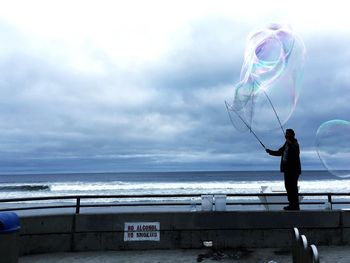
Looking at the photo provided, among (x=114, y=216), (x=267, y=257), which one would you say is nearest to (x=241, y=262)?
(x=267, y=257)

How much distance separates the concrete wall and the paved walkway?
238mm

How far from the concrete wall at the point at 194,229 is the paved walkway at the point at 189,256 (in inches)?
9.4

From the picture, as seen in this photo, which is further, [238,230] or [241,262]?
[238,230]

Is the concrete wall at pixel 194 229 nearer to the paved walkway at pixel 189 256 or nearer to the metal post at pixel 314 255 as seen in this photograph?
the paved walkway at pixel 189 256

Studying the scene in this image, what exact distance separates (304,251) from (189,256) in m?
3.58

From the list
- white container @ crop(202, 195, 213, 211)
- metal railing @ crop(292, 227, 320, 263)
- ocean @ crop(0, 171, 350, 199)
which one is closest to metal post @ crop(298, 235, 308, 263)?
metal railing @ crop(292, 227, 320, 263)

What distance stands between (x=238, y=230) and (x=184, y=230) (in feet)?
3.76

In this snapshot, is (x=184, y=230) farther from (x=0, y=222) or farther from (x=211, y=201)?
(x=0, y=222)

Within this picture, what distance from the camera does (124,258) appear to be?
8102 millimetres

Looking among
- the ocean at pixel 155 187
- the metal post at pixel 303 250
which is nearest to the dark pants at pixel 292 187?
the metal post at pixel 303 250

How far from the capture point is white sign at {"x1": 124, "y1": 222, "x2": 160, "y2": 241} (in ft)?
28.9

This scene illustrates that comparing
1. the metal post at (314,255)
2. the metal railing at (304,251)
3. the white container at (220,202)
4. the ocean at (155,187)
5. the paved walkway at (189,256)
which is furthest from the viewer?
the ocean at (155,187)

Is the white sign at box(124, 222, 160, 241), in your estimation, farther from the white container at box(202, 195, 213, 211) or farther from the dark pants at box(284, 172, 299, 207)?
the dark pants at box(284, 172, 299, 207)

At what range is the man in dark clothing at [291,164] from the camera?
9.12m
